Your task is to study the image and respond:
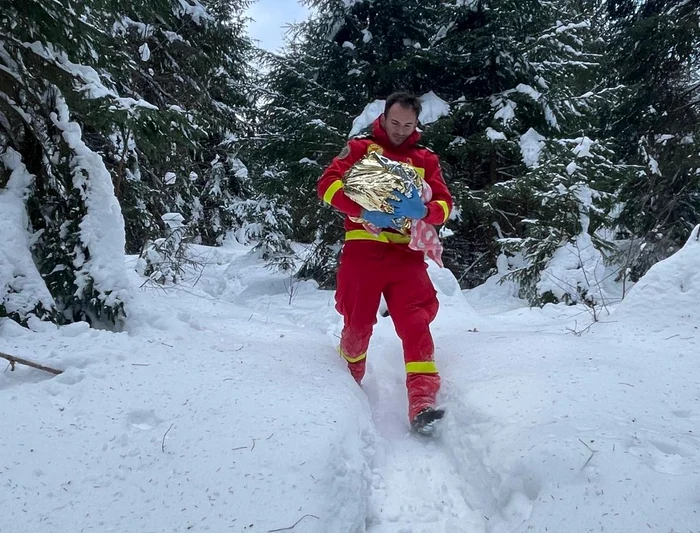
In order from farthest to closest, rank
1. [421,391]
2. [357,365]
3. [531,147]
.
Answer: [531,147], [357,365], [421,391]

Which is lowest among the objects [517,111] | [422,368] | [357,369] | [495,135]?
[357,369]

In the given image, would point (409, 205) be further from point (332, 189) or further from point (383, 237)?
point (332, 189)

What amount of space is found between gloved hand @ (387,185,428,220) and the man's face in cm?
41

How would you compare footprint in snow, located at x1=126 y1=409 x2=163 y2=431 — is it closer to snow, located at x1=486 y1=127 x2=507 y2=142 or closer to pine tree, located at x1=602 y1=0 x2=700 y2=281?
snow, located at x1=486 y1=127 x2=507 y2=142

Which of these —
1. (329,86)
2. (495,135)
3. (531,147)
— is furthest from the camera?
(329,86)

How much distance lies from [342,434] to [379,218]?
142cm

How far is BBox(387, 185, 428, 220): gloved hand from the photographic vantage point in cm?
308

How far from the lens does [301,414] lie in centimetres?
236

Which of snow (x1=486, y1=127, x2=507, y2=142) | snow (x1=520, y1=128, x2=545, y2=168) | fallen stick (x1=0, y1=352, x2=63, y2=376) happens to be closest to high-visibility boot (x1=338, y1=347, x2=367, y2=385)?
fallen stick (x1=0, y1=352, x2=63, y2=376)

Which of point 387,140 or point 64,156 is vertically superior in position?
point 387,140

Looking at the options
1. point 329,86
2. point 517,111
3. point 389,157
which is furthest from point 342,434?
point 329,86

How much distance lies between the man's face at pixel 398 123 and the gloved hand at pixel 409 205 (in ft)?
1.36

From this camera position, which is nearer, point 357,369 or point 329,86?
point 357,369

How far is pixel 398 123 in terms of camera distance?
10.6 ft
